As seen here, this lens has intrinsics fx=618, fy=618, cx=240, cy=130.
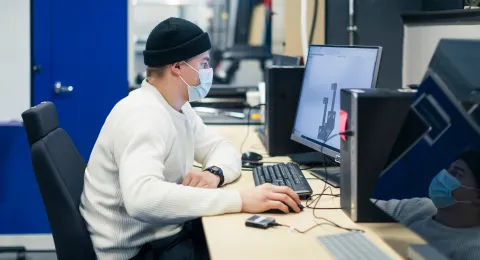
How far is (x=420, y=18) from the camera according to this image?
2.93m

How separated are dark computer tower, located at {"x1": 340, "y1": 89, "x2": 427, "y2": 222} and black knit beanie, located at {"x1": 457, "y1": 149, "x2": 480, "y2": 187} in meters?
0.27

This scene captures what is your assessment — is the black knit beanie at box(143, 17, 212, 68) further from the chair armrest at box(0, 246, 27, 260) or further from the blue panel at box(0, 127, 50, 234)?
the chair armrest at box(0, 246, 27, 260)

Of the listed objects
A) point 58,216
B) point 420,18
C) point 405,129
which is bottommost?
point 58,216

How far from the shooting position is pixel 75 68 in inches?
152

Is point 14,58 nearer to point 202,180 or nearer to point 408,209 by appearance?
point 202,180

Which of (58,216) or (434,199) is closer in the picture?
(434,199)

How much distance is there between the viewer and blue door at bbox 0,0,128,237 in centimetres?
374

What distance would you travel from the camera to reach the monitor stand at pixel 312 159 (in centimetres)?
233

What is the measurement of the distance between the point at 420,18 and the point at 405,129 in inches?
68.9

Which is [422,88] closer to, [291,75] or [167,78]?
[167,78]

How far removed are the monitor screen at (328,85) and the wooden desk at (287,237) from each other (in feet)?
1.28

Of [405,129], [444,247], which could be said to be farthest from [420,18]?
[444,247]

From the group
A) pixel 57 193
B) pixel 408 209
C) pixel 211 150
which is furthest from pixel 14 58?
pixel 408 209

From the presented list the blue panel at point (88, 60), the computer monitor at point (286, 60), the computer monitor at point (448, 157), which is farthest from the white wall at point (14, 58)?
the computer monitor at point (448, 157)
